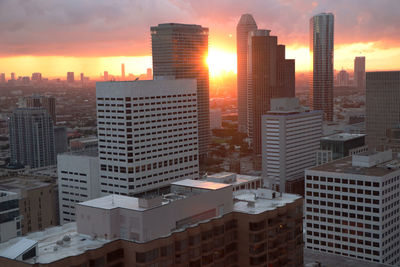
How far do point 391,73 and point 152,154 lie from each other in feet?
384

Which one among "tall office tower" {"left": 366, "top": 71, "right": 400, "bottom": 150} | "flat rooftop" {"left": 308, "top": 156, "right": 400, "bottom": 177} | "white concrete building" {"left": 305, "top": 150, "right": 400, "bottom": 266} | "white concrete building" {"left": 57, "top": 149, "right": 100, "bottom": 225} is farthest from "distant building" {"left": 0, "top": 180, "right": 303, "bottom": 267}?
"tall office tower" {"left": 366, "top": 71, "right": 400, "bottom": 150}

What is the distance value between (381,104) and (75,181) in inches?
4818

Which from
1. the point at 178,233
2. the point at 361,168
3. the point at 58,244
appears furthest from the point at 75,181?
the point at 178,233

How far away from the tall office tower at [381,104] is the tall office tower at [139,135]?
96190mm

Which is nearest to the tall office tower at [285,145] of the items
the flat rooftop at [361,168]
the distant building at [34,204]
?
the flat rooftop at [361,168]

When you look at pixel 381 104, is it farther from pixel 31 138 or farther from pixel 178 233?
pixel 178 233

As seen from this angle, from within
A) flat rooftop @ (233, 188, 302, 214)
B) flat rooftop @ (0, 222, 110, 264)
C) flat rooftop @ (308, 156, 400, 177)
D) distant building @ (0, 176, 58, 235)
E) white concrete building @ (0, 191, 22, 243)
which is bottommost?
distant building @ (0, 176, 58, 235)

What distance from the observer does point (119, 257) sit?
3828 centimetres

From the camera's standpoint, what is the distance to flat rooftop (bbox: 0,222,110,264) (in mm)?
35875

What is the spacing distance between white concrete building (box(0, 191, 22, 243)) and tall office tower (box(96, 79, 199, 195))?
2638cm

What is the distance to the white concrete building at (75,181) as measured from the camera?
99.3 meters

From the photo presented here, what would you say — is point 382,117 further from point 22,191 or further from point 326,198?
point 22,191

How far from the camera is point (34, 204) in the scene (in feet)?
325

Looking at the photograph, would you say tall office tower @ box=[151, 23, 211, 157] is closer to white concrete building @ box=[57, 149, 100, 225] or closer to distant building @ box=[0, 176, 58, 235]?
white concrete building @ box=[57, 149, 100, 225]
